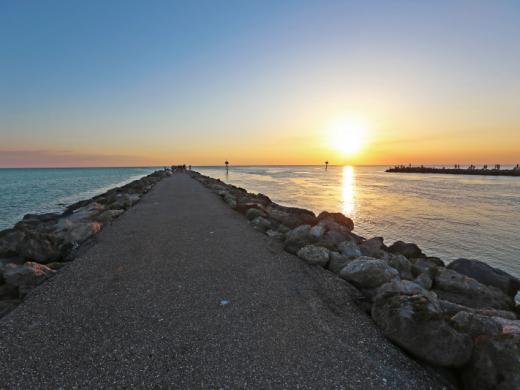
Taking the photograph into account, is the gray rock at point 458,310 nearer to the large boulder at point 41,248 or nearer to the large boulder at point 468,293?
the large boulder at point 468,293

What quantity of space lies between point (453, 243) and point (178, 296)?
10919 millimetres

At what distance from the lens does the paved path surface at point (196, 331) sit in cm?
272

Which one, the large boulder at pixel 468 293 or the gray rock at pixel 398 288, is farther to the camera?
the large boulder at pixel 468 293

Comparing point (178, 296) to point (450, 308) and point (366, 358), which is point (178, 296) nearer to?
point (366, 358)

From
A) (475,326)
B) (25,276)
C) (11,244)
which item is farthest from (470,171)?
(25,276)

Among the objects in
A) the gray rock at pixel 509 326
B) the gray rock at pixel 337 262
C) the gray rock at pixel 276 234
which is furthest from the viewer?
the gray rock at pixel 276 234

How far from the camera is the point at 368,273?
477 centimetres

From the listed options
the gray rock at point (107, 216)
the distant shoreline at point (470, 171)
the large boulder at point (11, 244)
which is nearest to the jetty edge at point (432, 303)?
the large boulder at point (11, 244)

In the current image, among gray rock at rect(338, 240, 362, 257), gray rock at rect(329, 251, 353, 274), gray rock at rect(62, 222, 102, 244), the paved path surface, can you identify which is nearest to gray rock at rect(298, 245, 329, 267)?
gray rock at rect(329, 251, 353, 274)

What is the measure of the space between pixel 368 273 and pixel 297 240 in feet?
7.51

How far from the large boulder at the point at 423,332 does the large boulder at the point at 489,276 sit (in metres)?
4.32

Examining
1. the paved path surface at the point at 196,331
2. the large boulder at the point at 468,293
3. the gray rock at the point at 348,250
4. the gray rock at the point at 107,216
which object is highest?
the gray rock at the point at 107,216

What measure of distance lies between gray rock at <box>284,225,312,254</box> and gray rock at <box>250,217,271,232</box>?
155cm

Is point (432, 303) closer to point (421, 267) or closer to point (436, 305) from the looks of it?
point (436, 305)
